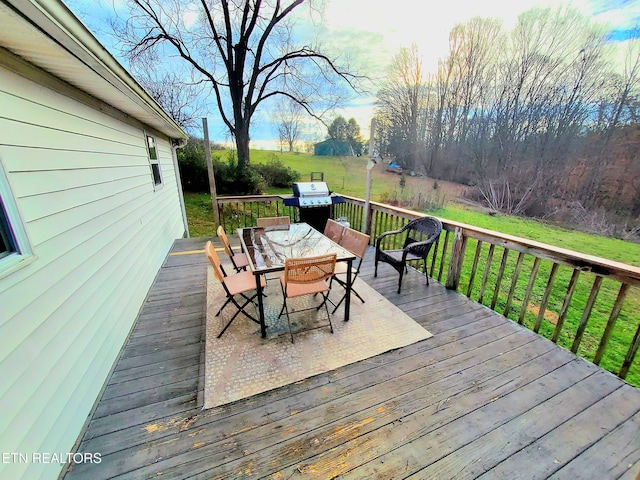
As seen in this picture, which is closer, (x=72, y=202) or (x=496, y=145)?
(x=72, y=202)

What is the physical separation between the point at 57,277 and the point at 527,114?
1542 cm

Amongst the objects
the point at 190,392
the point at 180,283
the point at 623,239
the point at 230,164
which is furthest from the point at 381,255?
the point at 623,239

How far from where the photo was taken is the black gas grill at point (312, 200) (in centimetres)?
477

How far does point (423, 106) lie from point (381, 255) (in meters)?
12.8

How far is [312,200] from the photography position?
4781 mm

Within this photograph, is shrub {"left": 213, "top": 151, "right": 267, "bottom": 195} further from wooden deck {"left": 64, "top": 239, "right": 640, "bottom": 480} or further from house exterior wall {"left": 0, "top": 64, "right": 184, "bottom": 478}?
wooden deck {"left": 64, "top": 239, "right": 640, "bottom": 480}

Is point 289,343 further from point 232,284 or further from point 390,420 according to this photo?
point 390,420

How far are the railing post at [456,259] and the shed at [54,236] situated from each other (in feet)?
12.0

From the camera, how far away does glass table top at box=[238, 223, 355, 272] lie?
2490mm

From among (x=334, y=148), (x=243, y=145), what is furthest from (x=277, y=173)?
(x=334, y=148)

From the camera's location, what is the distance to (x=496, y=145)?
11812 millimetres

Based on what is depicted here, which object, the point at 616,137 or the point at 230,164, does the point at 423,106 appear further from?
the point at 230,164

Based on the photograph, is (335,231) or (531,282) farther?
(335,231)

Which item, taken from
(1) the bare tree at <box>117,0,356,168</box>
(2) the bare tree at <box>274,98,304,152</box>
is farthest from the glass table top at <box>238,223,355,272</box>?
(2) the bare tree at <box>274,98,304,152</box>
